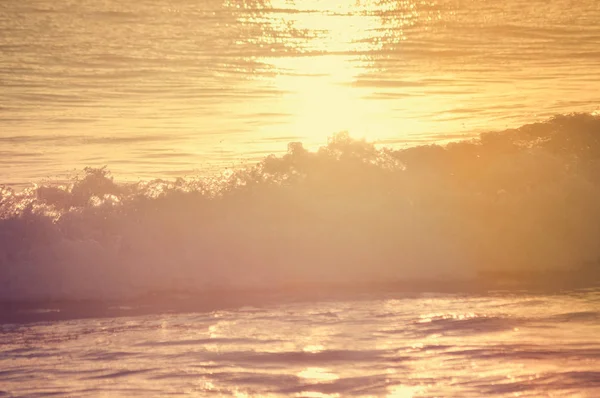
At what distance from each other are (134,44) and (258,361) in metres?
15.7

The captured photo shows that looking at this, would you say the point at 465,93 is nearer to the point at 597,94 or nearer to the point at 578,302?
the point at 597,94

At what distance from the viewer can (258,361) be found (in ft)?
17.9

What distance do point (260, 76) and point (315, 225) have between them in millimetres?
10562

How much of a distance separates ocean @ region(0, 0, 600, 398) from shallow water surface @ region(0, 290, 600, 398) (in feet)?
0.06

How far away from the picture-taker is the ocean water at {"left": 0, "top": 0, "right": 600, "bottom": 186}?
11961 millimetres

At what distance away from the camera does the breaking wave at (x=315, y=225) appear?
7301mm

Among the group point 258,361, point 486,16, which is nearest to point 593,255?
point 258,361

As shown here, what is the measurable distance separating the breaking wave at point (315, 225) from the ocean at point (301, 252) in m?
0.02

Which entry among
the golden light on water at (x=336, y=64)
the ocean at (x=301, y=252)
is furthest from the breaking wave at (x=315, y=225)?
the golden light on water at (x=336, y=64)

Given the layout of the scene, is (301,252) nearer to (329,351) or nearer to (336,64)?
(329,351)

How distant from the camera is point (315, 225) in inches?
305

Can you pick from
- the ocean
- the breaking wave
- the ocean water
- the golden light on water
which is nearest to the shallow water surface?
the ocean

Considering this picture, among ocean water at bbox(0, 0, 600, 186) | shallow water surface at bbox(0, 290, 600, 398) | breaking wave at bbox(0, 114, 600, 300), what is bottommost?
shallow water surface at bbox(0, 290, 600, 398)

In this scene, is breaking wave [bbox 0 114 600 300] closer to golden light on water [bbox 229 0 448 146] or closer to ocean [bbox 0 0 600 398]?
ocean [bbox 0 0 600 398]
